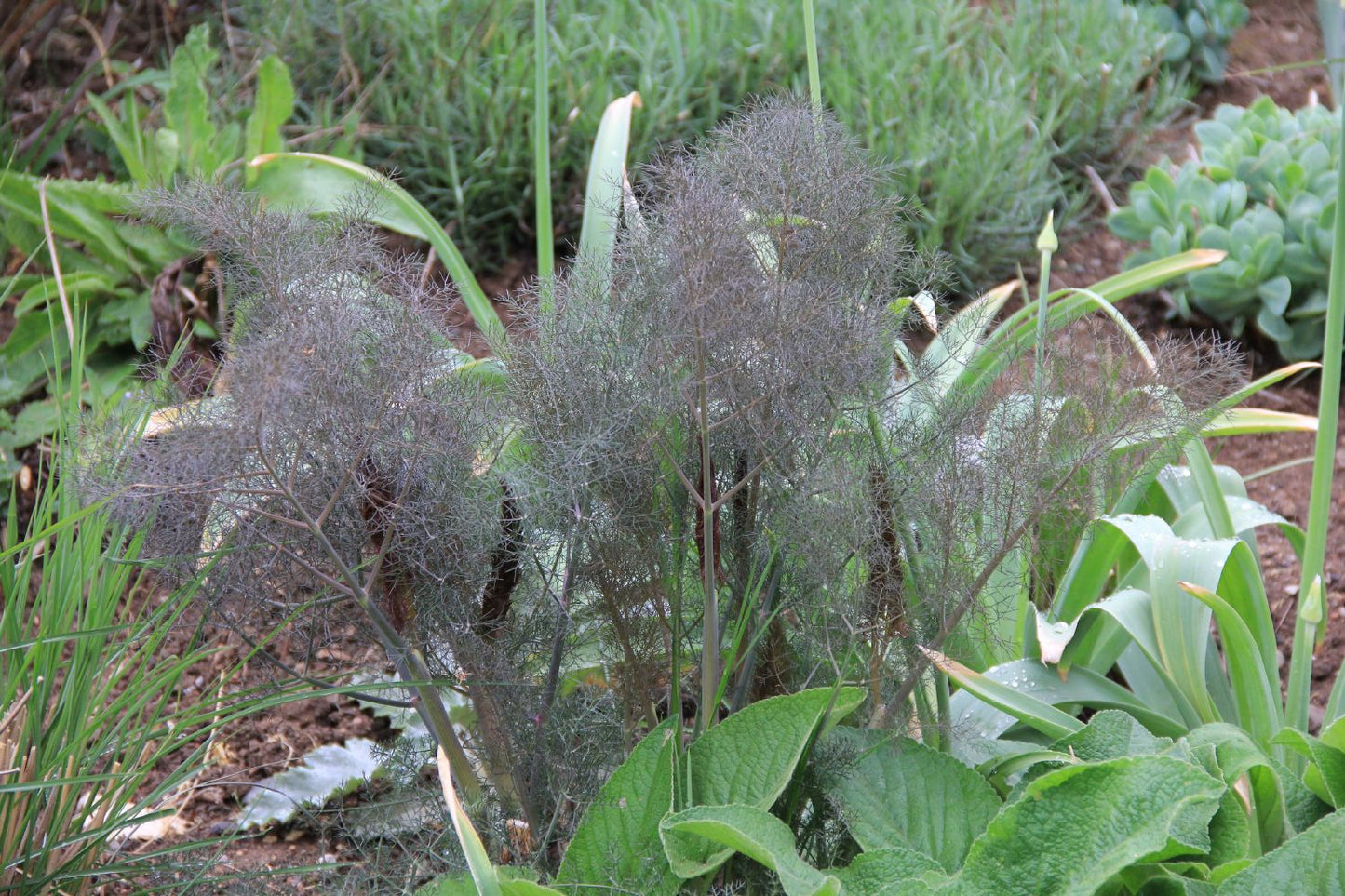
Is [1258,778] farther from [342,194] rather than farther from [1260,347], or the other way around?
[1260,347]

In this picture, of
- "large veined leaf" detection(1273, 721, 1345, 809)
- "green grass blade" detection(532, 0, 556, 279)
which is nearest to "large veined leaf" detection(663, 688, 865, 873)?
"large veined leaf" detection(1273, 721, 1345, 809)

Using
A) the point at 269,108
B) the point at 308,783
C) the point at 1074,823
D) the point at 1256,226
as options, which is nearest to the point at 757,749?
the point at 1074,823

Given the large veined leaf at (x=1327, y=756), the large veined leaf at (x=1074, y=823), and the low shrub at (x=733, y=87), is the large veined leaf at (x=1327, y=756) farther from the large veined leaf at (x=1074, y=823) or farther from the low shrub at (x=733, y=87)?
the low shrub at (x=733, y=87)

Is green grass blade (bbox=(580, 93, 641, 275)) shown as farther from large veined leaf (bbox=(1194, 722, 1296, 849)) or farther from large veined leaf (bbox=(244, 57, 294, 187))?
large veined leaf (bbox=(1194, 722, 1296, 849))

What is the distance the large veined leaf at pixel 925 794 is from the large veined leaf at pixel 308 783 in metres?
0.80

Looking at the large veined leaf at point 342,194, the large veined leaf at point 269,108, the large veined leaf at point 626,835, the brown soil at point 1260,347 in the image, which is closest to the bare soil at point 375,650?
the brown soil at point 1260,347

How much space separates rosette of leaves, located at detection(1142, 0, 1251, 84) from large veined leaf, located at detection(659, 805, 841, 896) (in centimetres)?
366

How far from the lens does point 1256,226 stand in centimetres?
310

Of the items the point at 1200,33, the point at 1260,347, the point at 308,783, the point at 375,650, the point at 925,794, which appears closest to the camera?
the point at 925,794

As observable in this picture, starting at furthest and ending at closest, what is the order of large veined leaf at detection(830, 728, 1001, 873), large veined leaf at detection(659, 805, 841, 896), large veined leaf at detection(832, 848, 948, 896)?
large veined leaf at detection(830, 728, 1001, 873) < large veined leaf at detection(832, 848, 948, 896) < large veined leaf at detection(659, 805, 841, 896)

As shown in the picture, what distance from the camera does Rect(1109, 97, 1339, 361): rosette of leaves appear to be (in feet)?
10.0

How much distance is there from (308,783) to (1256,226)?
2530mm

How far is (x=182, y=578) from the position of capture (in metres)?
1.42

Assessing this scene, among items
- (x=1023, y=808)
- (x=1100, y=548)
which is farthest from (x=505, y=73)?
(x=1023, y=808)
